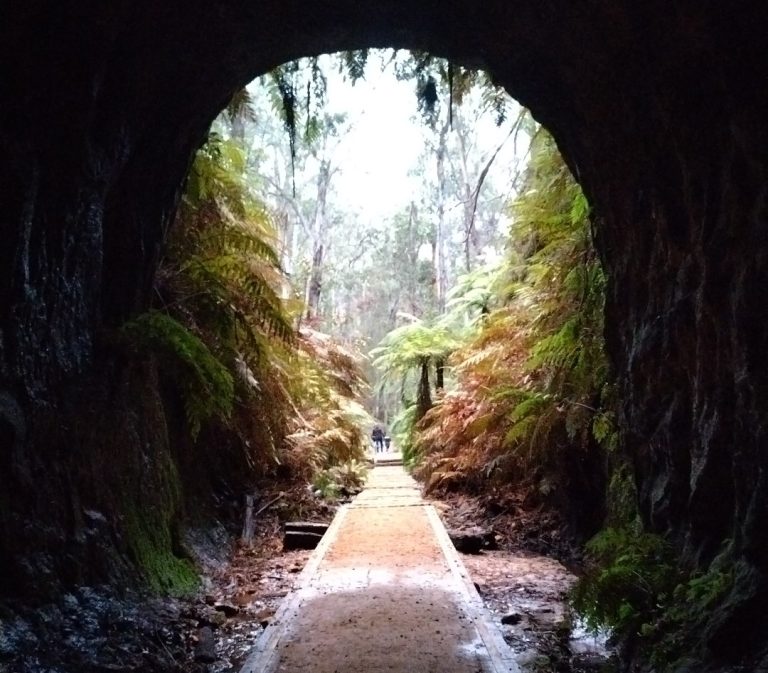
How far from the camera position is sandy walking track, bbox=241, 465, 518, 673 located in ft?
14.5

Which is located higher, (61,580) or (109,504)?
(109,504)

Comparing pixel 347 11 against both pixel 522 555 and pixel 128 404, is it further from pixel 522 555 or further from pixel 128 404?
pixel 522 555

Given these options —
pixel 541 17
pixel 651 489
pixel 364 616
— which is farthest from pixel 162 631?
pixel 541 17

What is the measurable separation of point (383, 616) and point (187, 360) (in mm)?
2705

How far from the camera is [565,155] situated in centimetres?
686

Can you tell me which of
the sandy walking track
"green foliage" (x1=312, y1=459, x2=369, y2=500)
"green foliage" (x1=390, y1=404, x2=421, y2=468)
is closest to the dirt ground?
the sandy walking track

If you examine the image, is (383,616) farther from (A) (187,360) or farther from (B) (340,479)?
(B) (340,479)

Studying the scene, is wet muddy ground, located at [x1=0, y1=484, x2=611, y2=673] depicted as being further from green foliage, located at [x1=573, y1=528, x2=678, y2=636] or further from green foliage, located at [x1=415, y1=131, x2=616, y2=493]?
green foliage, located at [x1=415, y1=131, x2=616, y2=493]

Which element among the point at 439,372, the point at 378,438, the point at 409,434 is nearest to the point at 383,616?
the point at 439,372

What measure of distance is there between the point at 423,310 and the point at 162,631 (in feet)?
104

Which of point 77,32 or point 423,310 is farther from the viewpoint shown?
point 423,310

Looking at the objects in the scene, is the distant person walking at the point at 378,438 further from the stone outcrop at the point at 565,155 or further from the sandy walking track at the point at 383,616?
the stone outcrop at the point at 565,155

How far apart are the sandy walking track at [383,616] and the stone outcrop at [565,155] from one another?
1511mm

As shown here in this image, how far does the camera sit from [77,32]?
4.68 meters
